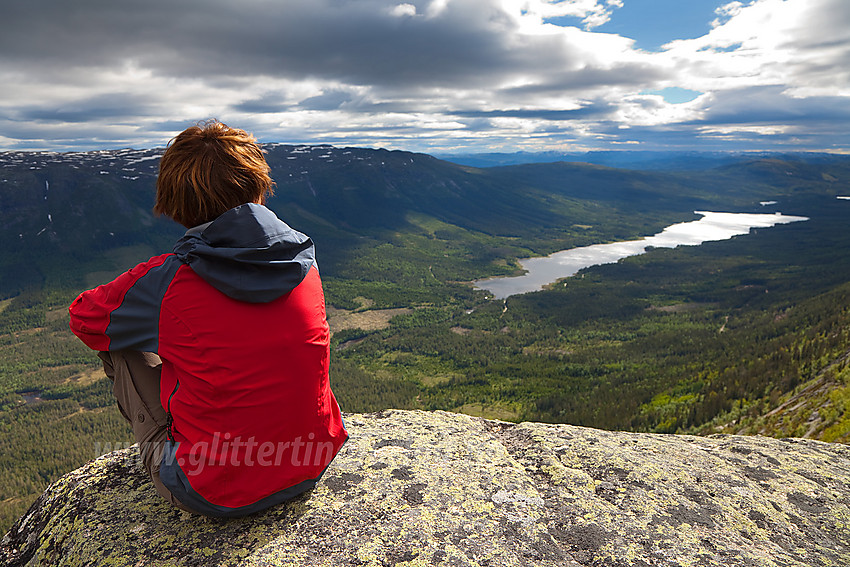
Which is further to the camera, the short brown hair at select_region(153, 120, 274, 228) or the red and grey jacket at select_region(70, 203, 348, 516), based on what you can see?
the short brown hair at select_region(153, 120, 274, 228)

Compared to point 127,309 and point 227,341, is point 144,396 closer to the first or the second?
point 127,309

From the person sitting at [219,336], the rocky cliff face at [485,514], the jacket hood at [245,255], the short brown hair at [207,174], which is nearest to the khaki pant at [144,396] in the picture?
the person sitting at [219,336]

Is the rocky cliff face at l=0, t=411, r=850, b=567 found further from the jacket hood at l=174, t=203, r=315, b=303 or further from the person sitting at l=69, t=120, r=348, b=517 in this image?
the jacket hood at l=174, t=203, r=315, b=303

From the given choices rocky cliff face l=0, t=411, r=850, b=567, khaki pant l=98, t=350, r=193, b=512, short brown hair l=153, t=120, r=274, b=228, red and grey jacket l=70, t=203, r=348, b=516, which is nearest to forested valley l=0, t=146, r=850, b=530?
rocky cliff face l=0, t=411, r=850, b=567

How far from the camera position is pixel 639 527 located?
4.06m

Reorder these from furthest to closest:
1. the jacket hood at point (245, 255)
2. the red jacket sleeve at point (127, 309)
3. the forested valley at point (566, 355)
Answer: the forested valley at point (566, 355) → the red jacket sleeve at point (127, 309) → the jacket hood at point (245, 255)

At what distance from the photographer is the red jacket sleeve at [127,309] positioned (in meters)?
3.29

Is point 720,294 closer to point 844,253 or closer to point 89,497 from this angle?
point 844,253

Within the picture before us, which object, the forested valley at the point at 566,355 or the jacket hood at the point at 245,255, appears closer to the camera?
the jacket hood at the point at 245,255

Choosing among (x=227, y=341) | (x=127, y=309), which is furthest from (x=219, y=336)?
(x=127, y=309)

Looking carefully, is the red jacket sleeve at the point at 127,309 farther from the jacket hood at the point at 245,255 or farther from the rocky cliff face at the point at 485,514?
the rocky cliff face at the point at 485,514

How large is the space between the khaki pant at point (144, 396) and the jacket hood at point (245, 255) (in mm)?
1086

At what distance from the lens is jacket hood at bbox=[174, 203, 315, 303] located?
Answer: 313 centimetres

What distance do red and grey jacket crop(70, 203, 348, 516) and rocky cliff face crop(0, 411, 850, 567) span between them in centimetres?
61
